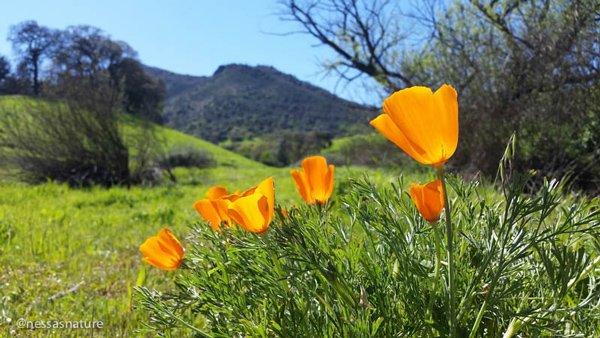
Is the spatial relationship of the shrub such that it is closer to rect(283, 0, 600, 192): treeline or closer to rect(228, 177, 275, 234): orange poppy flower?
rect(283, 0, 600, 192): treeline

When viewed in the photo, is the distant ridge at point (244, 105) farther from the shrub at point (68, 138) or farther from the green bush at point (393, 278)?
the green bush at point (393, 278)

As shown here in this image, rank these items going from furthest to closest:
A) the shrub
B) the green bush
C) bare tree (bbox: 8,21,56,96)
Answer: bare tree (bbox: 8,21,56,96), the shrub, the green bush

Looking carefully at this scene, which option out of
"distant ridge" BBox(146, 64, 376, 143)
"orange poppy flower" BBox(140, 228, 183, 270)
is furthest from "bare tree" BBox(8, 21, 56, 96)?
→ "orange poppy flower" BBox(140, 228, 183, 270)

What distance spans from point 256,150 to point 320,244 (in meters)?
58.9

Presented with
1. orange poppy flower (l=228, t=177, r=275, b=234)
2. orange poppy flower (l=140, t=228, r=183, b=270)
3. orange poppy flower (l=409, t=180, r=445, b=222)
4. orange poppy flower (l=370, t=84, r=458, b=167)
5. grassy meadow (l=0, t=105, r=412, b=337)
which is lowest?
grassy meadow (l=0, t=105, r=412, b=337)

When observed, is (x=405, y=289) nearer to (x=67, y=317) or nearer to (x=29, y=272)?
(x=67, y=317)

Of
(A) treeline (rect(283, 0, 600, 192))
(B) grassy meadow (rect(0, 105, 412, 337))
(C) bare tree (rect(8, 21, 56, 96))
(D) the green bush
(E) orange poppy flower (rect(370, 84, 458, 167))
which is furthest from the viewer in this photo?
(C) bare tree (rect(8, 21, 56, 96))

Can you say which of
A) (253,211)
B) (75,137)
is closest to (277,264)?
(253,211)

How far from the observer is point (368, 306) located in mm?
833

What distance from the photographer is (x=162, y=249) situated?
3.51 feet

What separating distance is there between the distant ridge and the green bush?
76.7m

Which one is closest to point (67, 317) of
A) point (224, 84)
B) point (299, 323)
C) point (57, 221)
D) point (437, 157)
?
point (299, 323)

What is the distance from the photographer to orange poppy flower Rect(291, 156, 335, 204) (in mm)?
1064

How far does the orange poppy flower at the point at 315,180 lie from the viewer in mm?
1064
